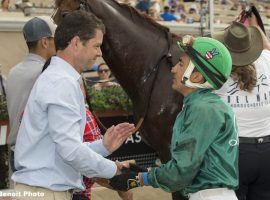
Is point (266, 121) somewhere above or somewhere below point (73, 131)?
below

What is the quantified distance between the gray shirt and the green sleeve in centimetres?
176

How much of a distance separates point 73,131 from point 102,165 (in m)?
0.23

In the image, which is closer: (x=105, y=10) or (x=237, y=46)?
(x=237, y=46)

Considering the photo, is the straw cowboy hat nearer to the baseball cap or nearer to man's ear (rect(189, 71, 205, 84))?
man's ear (rect(189, 71, 205, 84))

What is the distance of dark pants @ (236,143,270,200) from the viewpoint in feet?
10.8

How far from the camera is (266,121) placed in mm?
3420

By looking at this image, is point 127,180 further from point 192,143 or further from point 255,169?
point 255,169

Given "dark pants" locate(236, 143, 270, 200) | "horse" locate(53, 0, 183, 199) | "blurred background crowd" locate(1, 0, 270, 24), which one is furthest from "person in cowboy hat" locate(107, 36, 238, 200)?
A: "blurred background crowd" locate(1, 0, 270, 24)

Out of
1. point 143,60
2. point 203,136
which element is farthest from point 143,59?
point 203,136

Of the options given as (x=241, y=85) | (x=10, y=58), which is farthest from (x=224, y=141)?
(x=10, y=58)

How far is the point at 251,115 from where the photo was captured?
11.0ft

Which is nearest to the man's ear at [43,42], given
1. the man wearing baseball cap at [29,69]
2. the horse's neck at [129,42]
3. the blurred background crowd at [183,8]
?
the man wearing baseball cap at [29,69]

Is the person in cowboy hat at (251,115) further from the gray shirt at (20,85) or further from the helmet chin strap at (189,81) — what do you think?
the gray shirt at (20,85)

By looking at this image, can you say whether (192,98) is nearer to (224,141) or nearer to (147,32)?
(224,141)
